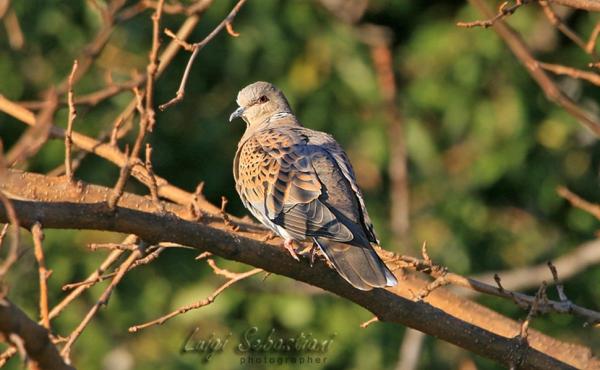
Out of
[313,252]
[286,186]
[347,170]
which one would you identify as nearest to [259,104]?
[347,170]

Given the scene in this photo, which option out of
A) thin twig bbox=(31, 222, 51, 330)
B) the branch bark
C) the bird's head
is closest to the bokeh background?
the bird's head

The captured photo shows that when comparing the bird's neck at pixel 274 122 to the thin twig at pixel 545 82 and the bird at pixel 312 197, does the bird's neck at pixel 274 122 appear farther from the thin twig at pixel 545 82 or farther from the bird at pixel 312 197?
the thin twig at pixel 545 82

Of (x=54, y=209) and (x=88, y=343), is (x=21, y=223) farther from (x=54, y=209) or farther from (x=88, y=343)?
(x=88, y=343)

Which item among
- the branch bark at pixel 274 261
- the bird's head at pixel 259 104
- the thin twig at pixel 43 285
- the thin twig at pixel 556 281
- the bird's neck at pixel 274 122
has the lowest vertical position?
the thin twig at pixel 43 285

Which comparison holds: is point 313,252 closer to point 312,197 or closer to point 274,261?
point 274,261

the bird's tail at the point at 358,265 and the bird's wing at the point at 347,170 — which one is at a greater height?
the bird's wing at the point at 347,170

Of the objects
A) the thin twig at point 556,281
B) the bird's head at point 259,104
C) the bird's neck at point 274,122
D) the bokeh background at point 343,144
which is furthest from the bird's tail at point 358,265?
the bokeh background at point 343,144

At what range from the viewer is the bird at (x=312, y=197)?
11.6ft

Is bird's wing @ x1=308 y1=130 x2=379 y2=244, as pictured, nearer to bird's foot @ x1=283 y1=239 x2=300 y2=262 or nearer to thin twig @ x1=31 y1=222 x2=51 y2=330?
bird's foot @ x1=283 y1=239 x2=300 y2=262

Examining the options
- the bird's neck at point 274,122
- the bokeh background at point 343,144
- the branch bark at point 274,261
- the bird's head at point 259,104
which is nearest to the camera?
the branch bark at point 274,261

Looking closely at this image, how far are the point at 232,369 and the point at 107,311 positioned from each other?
34.6 inches

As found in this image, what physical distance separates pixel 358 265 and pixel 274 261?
12.6 inches

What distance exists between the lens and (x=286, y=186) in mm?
4199

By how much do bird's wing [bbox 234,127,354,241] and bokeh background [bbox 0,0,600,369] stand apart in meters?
2.01
